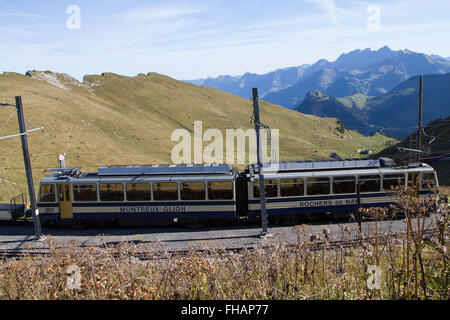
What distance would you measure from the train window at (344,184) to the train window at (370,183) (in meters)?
0.46

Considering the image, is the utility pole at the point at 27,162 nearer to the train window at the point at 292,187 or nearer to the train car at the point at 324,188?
the train car at the point at 324,188

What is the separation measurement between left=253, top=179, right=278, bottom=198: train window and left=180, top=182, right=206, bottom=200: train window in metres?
2.81

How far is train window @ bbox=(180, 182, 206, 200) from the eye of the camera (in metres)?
19.8

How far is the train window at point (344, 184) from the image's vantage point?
777 inches

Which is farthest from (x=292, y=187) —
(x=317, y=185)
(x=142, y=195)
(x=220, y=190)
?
(x=142, y=195)

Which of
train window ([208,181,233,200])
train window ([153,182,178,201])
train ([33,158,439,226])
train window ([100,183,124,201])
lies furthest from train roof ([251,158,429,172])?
train window ([100,183,124,201])

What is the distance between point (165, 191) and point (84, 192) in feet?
15.6

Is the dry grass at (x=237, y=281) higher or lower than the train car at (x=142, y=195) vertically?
higher

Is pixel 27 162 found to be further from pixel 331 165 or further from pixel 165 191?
pixel 331 165

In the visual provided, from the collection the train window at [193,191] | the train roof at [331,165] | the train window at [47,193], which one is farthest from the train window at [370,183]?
the train window at [47,193]

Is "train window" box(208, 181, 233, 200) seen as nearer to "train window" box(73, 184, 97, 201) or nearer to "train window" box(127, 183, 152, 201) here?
"train window" box(127, 183, 152, 201)

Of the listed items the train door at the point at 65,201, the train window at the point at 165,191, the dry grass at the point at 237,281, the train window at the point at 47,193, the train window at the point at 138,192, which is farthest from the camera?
the train window at the point at 47,193
